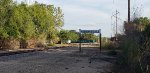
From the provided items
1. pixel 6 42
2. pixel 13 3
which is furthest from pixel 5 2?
pixel 6 42

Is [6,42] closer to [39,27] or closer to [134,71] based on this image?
[39,27]

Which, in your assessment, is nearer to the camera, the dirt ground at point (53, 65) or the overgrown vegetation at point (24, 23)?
the dirt ground at point (53, 65)

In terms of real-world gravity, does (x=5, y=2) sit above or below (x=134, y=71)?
above

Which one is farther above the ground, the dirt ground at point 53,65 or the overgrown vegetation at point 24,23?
the overgrown vegetation at point 24,23

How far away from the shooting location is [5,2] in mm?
56656

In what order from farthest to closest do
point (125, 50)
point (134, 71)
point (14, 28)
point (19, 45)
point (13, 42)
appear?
point (19, 45)
point (13, 42)
point (14, 28)
point (125, 50)
point (134, 71)

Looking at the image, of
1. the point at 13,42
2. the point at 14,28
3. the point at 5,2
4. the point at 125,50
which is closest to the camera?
the point at 125,50

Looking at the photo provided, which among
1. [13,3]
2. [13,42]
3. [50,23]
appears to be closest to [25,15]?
[13,42]

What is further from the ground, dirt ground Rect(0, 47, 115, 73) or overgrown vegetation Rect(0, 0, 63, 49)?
overgrown vegetation Rect(0, 0, 63, 49)

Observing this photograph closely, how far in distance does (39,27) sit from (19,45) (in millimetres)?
13892

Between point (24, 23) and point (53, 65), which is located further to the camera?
point (24, 23)

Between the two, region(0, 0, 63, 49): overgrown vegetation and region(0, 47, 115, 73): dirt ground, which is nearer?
region(0, 47, 115, 73): dirt ground

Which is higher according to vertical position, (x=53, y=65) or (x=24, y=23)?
(x=24, y=23)

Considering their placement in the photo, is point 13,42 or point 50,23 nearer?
point 13,42
